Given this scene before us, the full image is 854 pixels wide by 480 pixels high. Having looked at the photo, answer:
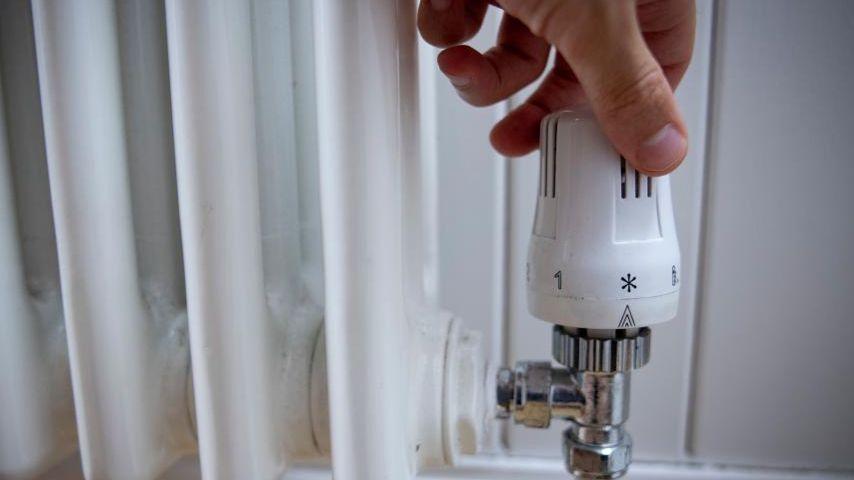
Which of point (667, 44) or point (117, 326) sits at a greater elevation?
point (667, 44)

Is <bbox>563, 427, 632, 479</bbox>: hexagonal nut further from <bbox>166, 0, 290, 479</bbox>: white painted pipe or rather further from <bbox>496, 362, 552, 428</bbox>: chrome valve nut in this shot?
<bbox>166, 0, 290, 479</bbox>: white painted pipe

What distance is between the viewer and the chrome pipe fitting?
0.25 m

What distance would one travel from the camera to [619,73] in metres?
0.20

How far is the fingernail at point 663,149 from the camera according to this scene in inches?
8.2

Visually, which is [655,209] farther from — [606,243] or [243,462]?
[243,462]

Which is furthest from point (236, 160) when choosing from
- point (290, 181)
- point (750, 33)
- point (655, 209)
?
point (750, 33)

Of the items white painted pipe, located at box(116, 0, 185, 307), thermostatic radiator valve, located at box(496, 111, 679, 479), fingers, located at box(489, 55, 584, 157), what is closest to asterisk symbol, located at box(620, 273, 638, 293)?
thermostatic radiator valve, located at box(496, 111, 679, 479)

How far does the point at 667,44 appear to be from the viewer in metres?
0.29

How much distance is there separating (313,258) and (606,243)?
0.52 ft

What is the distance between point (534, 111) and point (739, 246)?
0.15 metres

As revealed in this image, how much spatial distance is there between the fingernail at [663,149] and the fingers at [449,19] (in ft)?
0.38

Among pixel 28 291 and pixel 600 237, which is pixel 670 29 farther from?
pixel 28 291

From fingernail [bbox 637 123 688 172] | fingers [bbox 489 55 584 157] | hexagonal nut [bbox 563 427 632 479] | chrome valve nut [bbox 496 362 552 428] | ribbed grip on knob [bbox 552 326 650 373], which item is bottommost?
hexagonal nut [bbox 563 427 632 479]

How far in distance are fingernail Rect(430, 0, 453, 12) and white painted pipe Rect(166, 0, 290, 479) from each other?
8 cm
